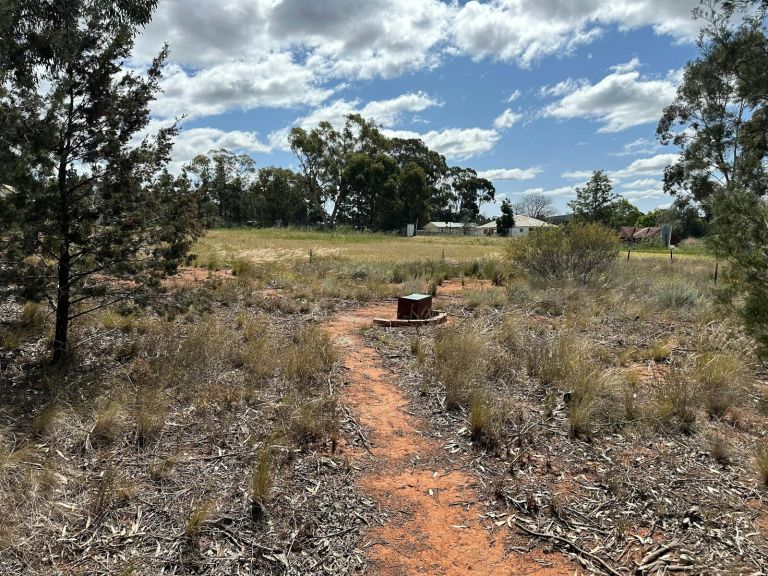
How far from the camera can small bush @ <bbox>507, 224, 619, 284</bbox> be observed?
45.4 feet

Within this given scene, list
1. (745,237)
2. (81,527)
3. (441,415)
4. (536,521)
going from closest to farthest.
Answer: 1. (81,527)
2. (536,521)
3. (745,237)
4. (441,415)

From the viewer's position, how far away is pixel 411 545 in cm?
332

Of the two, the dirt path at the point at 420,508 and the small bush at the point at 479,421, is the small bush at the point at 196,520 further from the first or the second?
the small bush at the point at 479,421

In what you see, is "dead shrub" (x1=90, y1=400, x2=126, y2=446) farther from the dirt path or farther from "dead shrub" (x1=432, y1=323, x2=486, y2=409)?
"dead shrub" (x1=432, y1=323, x2=486, y2=409)

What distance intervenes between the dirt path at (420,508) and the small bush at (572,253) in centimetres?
950

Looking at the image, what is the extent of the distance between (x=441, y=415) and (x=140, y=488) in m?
2.79

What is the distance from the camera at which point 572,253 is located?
14.1 metres

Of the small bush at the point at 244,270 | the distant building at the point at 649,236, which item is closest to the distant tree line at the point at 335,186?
the distant building at the point at 649,236

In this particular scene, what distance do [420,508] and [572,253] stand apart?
11.6m

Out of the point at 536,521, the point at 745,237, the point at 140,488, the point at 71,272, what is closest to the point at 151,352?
the point at 71,272

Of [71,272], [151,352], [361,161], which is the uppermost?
[361,161]

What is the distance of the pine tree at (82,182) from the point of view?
17.2ft

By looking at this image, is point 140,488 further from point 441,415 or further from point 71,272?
point 71,272

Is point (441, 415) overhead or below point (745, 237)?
below
